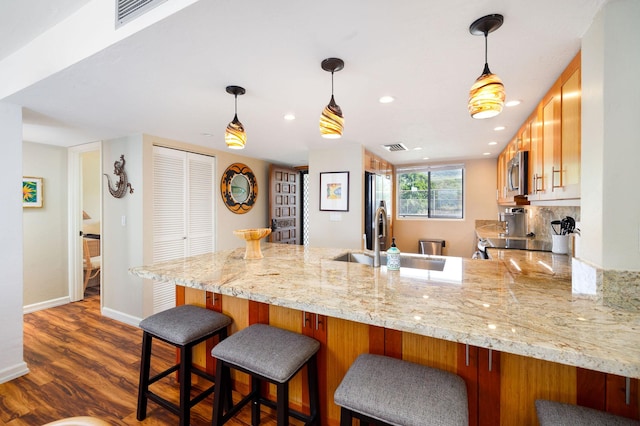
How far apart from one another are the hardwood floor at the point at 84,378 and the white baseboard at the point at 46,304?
0.36m

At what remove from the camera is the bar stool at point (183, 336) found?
5.31 ft

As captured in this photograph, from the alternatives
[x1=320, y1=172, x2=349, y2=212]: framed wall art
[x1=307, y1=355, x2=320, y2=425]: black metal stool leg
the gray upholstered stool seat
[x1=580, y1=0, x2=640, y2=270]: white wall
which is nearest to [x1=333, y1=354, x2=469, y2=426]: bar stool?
the gray upholstered stool seat

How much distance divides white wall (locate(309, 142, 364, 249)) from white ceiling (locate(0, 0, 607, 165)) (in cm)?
86

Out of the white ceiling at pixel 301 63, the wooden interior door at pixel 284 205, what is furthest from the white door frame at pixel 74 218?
the wooden interior door at pixel 284 205

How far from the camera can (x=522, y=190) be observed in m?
2.52

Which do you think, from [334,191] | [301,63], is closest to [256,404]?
[301,63]

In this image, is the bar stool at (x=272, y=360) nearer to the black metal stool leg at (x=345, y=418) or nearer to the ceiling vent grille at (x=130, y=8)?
the black metal stool leg at (x=345, y=418)

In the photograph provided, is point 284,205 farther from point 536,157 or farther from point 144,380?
point 536,157

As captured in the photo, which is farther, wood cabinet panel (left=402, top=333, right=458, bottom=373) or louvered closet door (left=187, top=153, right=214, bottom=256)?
louvered closet door (left=187, top=153, right=214, bottom=256)

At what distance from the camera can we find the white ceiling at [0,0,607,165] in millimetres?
1209

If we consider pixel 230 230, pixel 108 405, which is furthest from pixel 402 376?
pixel 230 230

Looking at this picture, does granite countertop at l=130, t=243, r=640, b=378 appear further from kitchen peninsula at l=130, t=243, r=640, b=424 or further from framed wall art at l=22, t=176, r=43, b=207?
framed wall art at l=22, t=176, r=43, b=207

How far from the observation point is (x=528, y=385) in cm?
122

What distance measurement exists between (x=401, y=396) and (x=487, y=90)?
1.30 meters
